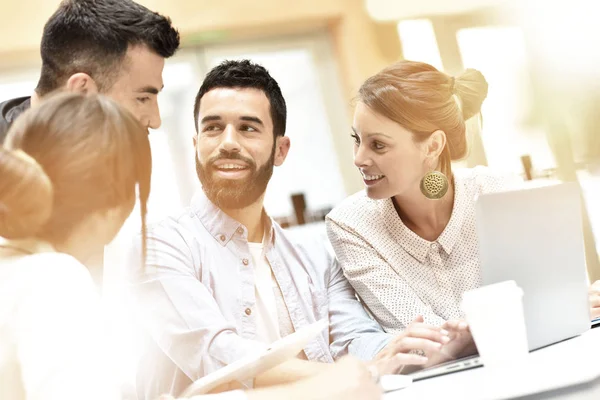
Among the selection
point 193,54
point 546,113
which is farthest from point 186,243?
point 546,113

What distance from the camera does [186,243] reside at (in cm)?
142

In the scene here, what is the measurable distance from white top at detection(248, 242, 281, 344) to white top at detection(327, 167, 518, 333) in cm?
18

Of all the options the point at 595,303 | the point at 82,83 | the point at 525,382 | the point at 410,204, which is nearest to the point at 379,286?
the point at 410,204

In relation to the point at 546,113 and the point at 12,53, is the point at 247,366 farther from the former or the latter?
the point at 546,113

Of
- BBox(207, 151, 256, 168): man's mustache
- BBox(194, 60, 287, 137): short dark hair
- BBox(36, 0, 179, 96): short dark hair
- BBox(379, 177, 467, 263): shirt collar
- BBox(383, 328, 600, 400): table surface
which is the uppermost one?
BBox(36, 0, 179, 96): short dark hair

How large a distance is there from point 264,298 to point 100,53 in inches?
22.4

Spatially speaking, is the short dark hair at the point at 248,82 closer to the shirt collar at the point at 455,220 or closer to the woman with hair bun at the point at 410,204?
the woman with hair bun at the point at 410,204

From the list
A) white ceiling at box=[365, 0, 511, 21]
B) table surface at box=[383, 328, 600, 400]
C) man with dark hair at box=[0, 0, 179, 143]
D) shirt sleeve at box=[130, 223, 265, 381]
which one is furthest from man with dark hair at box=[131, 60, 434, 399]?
white ceiling at box=[365, 0, 511, 21]

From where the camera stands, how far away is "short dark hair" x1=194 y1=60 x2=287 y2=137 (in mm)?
1459

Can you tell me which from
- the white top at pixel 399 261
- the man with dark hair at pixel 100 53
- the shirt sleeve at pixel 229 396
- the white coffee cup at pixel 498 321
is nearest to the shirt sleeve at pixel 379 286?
the white top at pixel 399 261

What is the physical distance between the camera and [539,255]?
1.17m

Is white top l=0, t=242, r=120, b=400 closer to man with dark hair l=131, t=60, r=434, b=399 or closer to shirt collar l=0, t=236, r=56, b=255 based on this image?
shirt collar l=0, t=236, r=56, b=255

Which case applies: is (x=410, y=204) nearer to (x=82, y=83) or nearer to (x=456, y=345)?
(x=456, y=345)

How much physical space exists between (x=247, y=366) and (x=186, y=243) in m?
0.43
